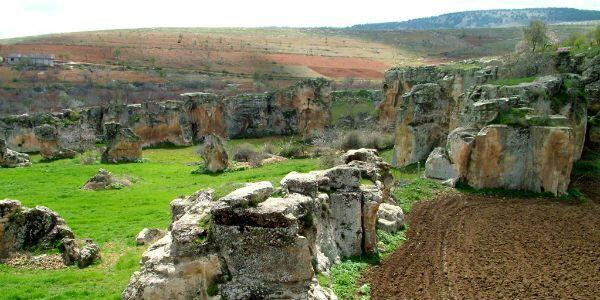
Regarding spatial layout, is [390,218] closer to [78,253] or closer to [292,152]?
[78,253]

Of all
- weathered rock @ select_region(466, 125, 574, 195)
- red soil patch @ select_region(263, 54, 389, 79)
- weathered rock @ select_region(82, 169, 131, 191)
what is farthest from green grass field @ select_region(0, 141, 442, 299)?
red soil patch @ select_region(263, 54, 389, 79)

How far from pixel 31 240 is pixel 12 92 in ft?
216

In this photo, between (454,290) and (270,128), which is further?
(270,128)

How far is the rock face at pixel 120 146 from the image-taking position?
41.9 metres

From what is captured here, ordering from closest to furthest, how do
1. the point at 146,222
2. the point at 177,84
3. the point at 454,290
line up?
the point at 454,290 → the point at 146,222 → the point at 177,84

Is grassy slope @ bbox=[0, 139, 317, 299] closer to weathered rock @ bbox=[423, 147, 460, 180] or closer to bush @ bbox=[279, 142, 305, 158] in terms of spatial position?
bush @ bbox=[279, 142, 305, 158]

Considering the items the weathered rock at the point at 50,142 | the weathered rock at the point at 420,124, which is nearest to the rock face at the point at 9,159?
the weathered rock at the point at 50,142

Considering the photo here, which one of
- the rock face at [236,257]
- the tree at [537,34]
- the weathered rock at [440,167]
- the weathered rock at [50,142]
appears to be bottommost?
the weathered rock at [50,142]

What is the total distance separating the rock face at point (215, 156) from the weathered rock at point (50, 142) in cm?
1441

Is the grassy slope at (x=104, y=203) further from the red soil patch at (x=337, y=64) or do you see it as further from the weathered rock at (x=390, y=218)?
the red soil patch at (x=337, y=64)

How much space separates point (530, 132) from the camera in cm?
2509

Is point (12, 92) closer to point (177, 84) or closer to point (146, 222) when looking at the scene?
point (177, 84)

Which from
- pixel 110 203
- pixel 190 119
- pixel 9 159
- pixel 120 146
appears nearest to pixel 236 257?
pixel 110 203

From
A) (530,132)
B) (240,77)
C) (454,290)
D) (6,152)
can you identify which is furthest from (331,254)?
(240,77)
